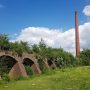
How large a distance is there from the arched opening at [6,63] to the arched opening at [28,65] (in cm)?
337

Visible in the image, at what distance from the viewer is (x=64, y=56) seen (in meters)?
61.4

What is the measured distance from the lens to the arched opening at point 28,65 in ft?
139

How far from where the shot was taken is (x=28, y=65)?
45188mm

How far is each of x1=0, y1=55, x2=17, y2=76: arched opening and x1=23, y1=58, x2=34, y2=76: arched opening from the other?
337 cm

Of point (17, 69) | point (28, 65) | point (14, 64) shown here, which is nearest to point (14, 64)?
point (14, 64)

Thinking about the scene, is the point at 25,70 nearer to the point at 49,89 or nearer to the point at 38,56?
the point at 38,56

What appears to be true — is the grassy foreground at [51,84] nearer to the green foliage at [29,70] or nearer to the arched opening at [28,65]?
the green foliage at [29,70]

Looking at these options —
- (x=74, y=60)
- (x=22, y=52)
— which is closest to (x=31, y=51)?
(x=22, y=52)

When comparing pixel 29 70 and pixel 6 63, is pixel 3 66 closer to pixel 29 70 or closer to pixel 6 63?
pixel 6 63

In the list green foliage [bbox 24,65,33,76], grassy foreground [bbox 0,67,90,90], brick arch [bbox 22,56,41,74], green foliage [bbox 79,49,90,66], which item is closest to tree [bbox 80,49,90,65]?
green foliage [bbox 79,49,90,66]

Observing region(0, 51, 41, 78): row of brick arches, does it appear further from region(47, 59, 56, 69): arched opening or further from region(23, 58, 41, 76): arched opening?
region(47, 59, 56, 69): arched opening

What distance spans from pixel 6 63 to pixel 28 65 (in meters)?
7.18

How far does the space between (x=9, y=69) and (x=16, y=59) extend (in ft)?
4.85

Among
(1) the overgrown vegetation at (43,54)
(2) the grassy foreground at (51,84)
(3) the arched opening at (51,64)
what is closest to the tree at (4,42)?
(1) the overgrown vegetation at (43,54)
